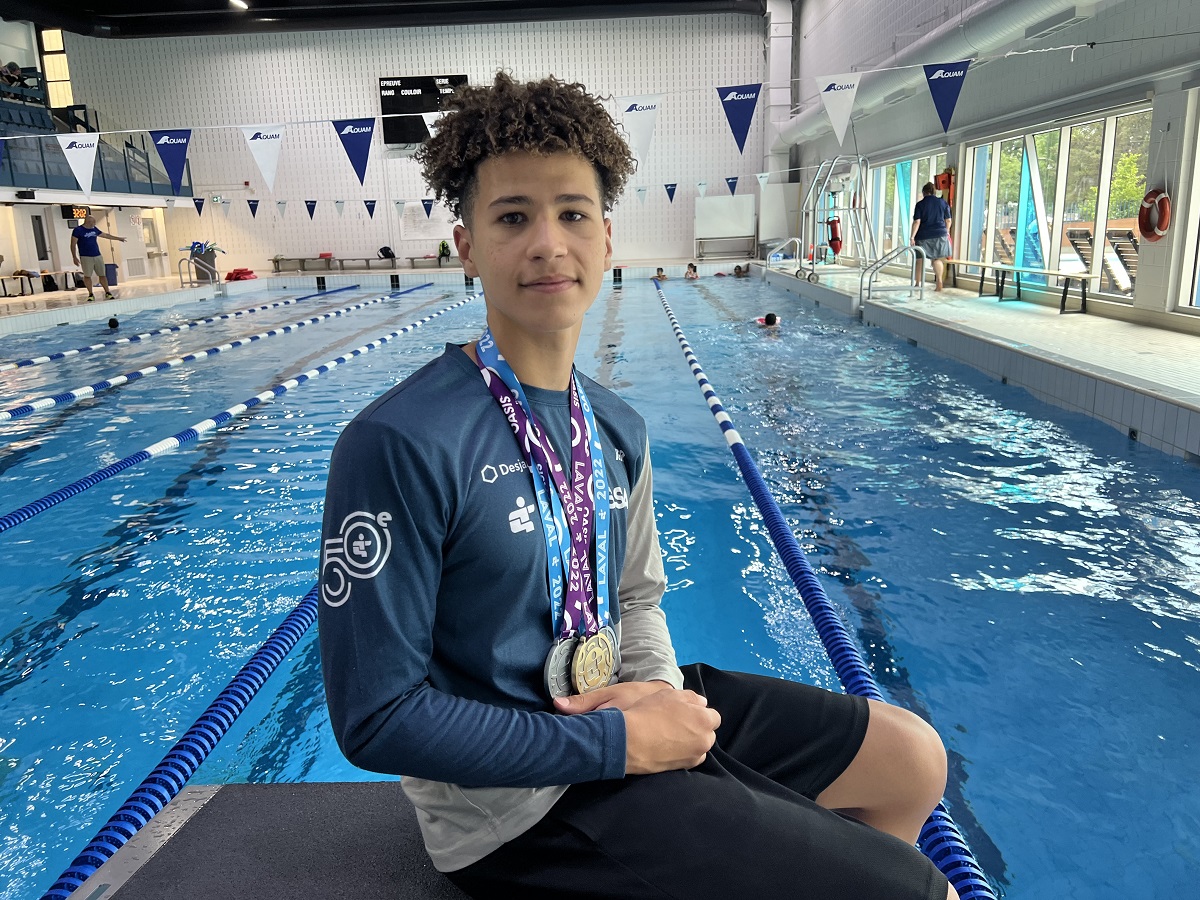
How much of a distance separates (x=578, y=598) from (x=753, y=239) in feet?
71.8

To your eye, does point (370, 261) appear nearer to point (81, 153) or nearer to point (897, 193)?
point (81, 153)

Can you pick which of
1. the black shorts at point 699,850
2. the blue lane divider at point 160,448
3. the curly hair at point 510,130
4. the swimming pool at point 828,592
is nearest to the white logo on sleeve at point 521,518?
the black shorts at point 699,850

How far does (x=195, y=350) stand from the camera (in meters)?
9.90

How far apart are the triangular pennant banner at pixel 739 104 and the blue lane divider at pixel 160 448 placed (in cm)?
499

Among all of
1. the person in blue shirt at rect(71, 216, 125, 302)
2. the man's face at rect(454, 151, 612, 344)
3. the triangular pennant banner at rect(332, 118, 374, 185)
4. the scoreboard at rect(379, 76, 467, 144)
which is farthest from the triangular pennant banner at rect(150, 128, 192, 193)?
the scoreboard at rect(379, 76, 467, 144)

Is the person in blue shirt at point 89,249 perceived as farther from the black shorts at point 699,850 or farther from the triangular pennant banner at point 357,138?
the black shorts at point 699,850

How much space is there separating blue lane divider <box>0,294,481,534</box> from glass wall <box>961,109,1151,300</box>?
Answer: 7.93 metres

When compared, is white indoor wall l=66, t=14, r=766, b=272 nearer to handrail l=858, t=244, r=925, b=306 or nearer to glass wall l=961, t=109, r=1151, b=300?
glass wall l=961, t=109, r=1151, b=300

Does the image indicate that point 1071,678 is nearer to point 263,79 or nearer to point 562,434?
point 562,434

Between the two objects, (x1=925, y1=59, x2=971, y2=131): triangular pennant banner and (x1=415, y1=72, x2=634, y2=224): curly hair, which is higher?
(x1=925, y1=59, x2=971, y2=131): triangular pennant banner

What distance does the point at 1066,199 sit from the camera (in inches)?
390

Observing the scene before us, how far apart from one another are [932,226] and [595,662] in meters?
11.4

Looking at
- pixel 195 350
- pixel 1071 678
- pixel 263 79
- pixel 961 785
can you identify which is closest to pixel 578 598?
pixel 961 785

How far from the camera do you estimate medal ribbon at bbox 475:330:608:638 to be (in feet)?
3.55
